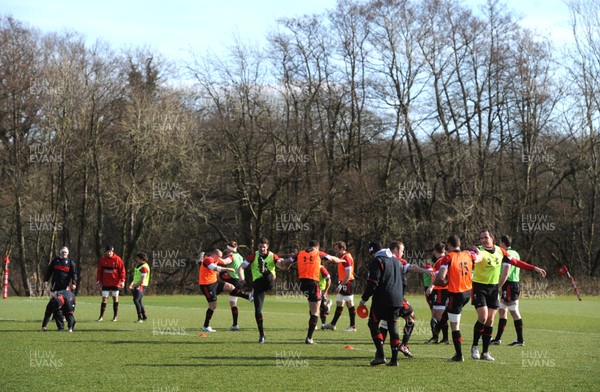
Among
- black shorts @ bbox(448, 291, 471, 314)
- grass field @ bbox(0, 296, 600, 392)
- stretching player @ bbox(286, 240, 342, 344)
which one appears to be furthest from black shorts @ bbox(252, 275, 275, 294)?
black shorts @ bbox(448, 291, 471, 314)

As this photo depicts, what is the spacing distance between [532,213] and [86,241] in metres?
28.0

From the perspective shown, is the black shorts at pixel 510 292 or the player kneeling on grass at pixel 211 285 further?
the player kneeling on grass at pixel 211 285

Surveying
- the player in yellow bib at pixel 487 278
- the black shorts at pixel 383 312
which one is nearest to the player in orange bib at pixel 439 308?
the player in yellow bib at pixel 487 278

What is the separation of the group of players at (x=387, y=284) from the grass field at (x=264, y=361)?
0.54 m

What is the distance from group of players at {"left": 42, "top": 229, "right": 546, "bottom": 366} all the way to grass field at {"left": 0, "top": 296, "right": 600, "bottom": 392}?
1.76 feet

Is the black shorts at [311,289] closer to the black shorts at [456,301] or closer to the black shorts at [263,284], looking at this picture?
the black shorts at [263,284]

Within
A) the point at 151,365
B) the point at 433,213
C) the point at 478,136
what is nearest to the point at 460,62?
the point at 478,136

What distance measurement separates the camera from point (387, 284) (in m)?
13.0

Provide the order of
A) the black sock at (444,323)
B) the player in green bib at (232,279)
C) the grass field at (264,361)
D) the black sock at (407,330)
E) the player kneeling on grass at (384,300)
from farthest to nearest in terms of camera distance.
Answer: the player in green bib at (232,279), the black sock at (444,323), the black sock at (407,330), the player kneeling on grass at (384,300), the grass field at (264,361)

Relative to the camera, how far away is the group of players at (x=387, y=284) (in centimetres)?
1301

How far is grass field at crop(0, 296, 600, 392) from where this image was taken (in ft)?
36.1

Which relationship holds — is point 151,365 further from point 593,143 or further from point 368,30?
point 593,143

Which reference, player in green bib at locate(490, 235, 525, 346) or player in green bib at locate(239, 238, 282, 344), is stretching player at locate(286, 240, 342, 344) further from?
player in green bib at locate(490, 235, 525, 346)

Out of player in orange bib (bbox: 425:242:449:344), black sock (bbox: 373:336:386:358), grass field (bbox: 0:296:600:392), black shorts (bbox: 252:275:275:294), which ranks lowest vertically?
grass field (bbox: 0:296:600:392)
